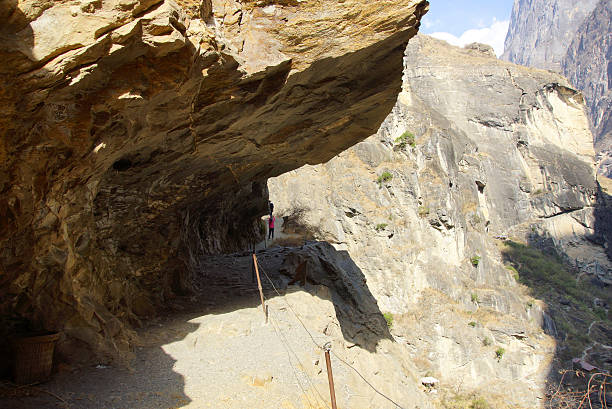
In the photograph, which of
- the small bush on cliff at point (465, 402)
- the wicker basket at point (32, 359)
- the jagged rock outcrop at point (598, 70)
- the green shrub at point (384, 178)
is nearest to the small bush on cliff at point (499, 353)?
the small bush on cliff at point (465, 402)

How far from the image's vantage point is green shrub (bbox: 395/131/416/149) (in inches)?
1274

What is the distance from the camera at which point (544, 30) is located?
163 metres

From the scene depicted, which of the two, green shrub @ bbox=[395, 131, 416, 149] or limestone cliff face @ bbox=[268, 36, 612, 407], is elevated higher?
green shrub @ bbox=[395, 131, 416, 149]

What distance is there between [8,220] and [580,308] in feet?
142

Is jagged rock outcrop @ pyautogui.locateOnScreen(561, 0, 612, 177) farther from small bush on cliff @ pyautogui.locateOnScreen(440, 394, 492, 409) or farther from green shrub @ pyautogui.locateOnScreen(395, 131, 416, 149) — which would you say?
small bush on cliff @ pyautogui.locateOnScreen(440, 394, 492, 409)

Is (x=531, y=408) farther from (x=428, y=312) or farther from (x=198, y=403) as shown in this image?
(x=198, y=403)

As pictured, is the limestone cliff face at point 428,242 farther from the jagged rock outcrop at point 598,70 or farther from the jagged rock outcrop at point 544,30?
the jagged rock outcrop at point 544,30

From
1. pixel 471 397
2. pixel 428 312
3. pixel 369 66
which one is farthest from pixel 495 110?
pixel 369 66

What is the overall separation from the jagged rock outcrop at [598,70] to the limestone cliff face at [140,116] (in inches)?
4352

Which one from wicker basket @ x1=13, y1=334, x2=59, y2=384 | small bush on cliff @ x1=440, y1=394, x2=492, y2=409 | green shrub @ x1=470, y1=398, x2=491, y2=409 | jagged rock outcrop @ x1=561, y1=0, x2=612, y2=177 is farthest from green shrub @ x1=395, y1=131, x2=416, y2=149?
jagged rock outcrop @ x1=561, y1=0, x2=612, y2=177

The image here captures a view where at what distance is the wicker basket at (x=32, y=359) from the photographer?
5.48 m

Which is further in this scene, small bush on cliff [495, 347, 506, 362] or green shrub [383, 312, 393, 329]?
small bush on cliff [495, 347, 506, 362]

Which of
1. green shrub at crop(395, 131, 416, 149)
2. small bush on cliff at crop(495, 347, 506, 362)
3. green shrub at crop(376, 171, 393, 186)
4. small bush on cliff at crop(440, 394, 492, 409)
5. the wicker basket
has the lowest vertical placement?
small bush on cliff at crop(440, 394, 492, 409)

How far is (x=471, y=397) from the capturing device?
24.3 m
